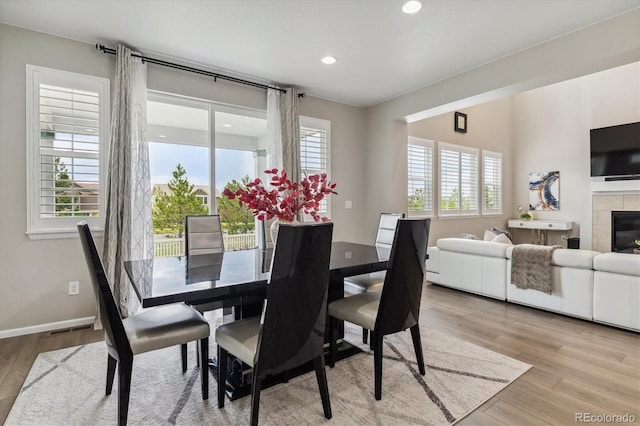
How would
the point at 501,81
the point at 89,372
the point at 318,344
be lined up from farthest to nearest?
the point at 501,81
the point at 89,372
the point at 318,344

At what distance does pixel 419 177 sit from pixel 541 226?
3.05 m

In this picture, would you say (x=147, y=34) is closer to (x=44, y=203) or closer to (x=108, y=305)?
(x=44, y=203)

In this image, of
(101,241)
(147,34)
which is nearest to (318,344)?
(101,241)

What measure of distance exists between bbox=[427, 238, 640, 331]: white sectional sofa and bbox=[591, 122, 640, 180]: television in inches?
137

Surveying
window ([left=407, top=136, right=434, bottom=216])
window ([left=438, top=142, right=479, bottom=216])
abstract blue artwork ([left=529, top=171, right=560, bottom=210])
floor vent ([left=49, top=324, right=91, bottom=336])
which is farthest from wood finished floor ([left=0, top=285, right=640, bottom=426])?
abstract blue artwork ([left=529, top=171, right=560, bottom=210])

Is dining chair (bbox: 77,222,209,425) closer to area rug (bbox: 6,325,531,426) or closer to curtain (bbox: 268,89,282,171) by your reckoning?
area rug (bbox: 6,325,531,426)

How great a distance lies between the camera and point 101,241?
3299 millimetres

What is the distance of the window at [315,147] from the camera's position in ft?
15.7

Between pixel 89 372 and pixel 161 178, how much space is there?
6.80 feet

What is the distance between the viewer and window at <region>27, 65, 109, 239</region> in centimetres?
299

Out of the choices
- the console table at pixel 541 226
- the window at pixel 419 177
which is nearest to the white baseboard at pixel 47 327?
the window at pixel 419 177

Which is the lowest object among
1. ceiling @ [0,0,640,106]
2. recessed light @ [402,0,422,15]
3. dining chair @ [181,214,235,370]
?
dining chair @ [181,214,235,370]

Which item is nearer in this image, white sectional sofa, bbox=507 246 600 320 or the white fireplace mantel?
white sectional sofa, bbox=507 246 600 320

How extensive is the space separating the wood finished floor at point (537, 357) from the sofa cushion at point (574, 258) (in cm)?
56
